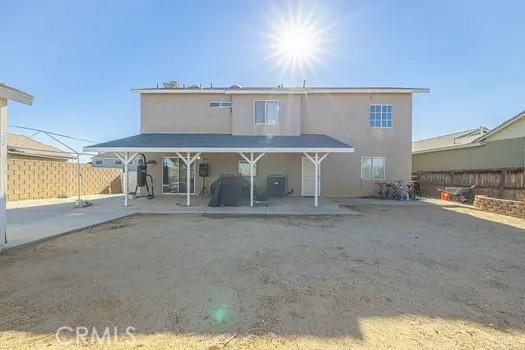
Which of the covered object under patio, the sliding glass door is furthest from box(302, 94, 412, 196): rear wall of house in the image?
the sliding glass door

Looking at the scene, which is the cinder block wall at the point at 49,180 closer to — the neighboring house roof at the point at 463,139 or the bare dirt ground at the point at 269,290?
the bare dirt ground at the point at 269,290

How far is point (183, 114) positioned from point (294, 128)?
6.24m

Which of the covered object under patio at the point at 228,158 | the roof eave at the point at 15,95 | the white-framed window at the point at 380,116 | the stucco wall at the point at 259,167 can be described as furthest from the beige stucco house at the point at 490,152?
the roof eave at the point at 15,95

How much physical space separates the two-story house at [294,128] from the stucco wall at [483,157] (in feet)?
15.4

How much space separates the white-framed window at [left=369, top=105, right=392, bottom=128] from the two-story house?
0.17 ft

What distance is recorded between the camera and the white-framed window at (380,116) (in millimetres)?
15086

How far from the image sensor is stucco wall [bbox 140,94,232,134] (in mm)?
15188

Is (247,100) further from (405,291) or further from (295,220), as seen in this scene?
(405,291)

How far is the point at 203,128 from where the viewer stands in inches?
599

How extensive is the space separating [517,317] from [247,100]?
44.6ft

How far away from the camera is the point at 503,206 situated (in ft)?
32.3

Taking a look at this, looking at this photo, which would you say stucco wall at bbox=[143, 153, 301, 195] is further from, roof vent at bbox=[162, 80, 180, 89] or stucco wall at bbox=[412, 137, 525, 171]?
stucco wall at bbox=[412, 137, 525, 171]

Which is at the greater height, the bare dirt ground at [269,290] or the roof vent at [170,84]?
the roof vent at [170,84]

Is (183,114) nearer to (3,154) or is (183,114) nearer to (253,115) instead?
(253,115)
